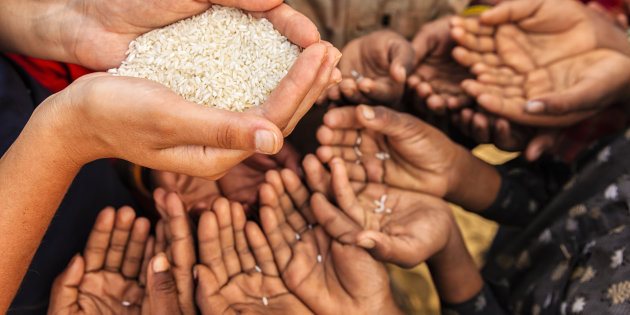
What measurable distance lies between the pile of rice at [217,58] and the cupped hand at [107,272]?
446 mm

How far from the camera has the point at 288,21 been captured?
1.06 meters

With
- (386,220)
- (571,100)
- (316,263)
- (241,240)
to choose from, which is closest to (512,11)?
(571,100)

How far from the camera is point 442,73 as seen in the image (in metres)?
1.87

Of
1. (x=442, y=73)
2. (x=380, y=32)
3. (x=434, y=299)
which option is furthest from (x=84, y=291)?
(x=442, y=73)

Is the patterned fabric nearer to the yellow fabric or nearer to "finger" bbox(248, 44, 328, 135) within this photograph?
the yellow fabric

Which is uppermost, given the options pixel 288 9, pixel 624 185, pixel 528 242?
pixel 288 9

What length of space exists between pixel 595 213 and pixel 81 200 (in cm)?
160

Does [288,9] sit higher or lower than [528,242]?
higher

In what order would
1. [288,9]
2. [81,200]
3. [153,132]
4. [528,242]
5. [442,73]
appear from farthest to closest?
[442,73], [528,242], [81,200], [288,9], [153,132]

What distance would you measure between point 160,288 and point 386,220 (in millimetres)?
694

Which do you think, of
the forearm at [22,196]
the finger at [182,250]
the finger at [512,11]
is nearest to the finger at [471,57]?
the finger at [512,11]

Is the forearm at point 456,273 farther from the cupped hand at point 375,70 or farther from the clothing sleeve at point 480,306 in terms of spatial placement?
the cupped hand at point 375,70

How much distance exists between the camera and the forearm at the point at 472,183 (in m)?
1.52

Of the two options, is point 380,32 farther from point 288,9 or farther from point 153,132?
point 153,132
